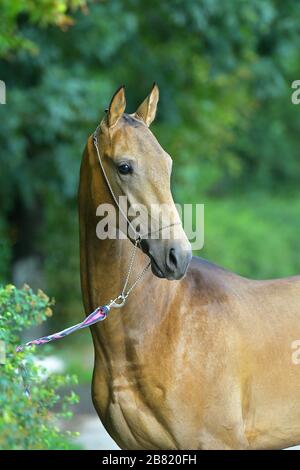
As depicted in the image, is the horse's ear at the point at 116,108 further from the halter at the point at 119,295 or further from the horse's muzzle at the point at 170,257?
the horse's muzzle at the point at 170,257

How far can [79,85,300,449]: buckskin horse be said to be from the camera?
4.55 metres

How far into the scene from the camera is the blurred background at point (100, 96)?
11102 millimetres

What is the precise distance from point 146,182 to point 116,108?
0.42m

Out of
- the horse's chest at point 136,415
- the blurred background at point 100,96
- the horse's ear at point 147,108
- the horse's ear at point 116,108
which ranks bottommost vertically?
the horse's chest at point 136,415

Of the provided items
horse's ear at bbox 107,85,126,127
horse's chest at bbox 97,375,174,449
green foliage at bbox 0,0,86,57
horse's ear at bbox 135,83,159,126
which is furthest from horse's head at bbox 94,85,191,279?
green foliage at bbox 0,0,86,57

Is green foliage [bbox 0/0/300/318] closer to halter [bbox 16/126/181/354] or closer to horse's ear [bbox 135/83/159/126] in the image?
horse's ear [bbox 135/83/159/126]

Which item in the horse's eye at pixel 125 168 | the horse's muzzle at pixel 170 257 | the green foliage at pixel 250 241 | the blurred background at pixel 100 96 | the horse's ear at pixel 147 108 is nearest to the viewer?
the horse's muzzle at pixel 170 257

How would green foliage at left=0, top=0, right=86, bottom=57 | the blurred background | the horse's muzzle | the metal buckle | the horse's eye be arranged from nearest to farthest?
the horse's muzzle, the horse's eye, the metal buckle, green foliage at left=0, top=0, right=86, bottom=57, the blurred background

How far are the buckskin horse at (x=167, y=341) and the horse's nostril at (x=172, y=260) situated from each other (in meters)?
0.03

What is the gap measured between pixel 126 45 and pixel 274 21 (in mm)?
2075

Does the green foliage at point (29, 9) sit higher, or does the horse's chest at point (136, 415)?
the green foliage at point (29, 9)

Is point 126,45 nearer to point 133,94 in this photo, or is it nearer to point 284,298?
point 133,94

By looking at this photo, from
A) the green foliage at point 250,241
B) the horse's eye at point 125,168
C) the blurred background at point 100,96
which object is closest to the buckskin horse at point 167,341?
the horse's eye at point 125,168

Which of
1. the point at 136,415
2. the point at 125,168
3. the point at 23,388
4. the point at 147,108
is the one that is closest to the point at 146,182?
the point at 125,168
